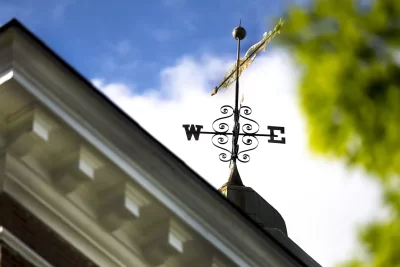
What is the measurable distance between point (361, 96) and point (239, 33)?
15255 millimetres

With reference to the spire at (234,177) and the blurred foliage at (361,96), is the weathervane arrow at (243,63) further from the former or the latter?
the blurred foliage at (361,96)

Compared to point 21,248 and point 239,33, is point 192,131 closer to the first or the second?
point 239,33

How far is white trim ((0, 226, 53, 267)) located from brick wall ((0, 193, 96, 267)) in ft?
0.39

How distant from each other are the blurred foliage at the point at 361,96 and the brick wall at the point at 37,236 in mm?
4375

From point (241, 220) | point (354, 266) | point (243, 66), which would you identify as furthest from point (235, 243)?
point (243, 66)

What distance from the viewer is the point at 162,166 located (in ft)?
28.0

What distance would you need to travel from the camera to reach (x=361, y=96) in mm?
4324

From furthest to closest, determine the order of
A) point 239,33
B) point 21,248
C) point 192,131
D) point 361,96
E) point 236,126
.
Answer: point 239,33 → point 236,126 → point 192,131 → point 21,248 → point 361,96

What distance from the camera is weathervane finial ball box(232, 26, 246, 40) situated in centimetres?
1933

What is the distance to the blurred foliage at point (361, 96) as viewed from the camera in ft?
14.1

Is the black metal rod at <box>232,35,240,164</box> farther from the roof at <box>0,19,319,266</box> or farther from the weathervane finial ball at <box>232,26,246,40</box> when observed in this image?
the roof at <box>0,19,319,266</box>

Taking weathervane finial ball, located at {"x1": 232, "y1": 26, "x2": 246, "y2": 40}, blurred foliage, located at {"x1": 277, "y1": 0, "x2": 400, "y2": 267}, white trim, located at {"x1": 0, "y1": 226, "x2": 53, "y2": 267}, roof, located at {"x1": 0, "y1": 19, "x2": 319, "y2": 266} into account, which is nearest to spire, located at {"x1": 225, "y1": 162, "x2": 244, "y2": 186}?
weathervane finial ball, located at {"x1": 232, "y1": 26, "x2": 246, "y2": 40}

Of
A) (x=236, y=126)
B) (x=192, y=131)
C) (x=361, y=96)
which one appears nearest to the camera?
(x=361, y=96)

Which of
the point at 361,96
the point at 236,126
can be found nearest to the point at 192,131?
the point at 236,126
